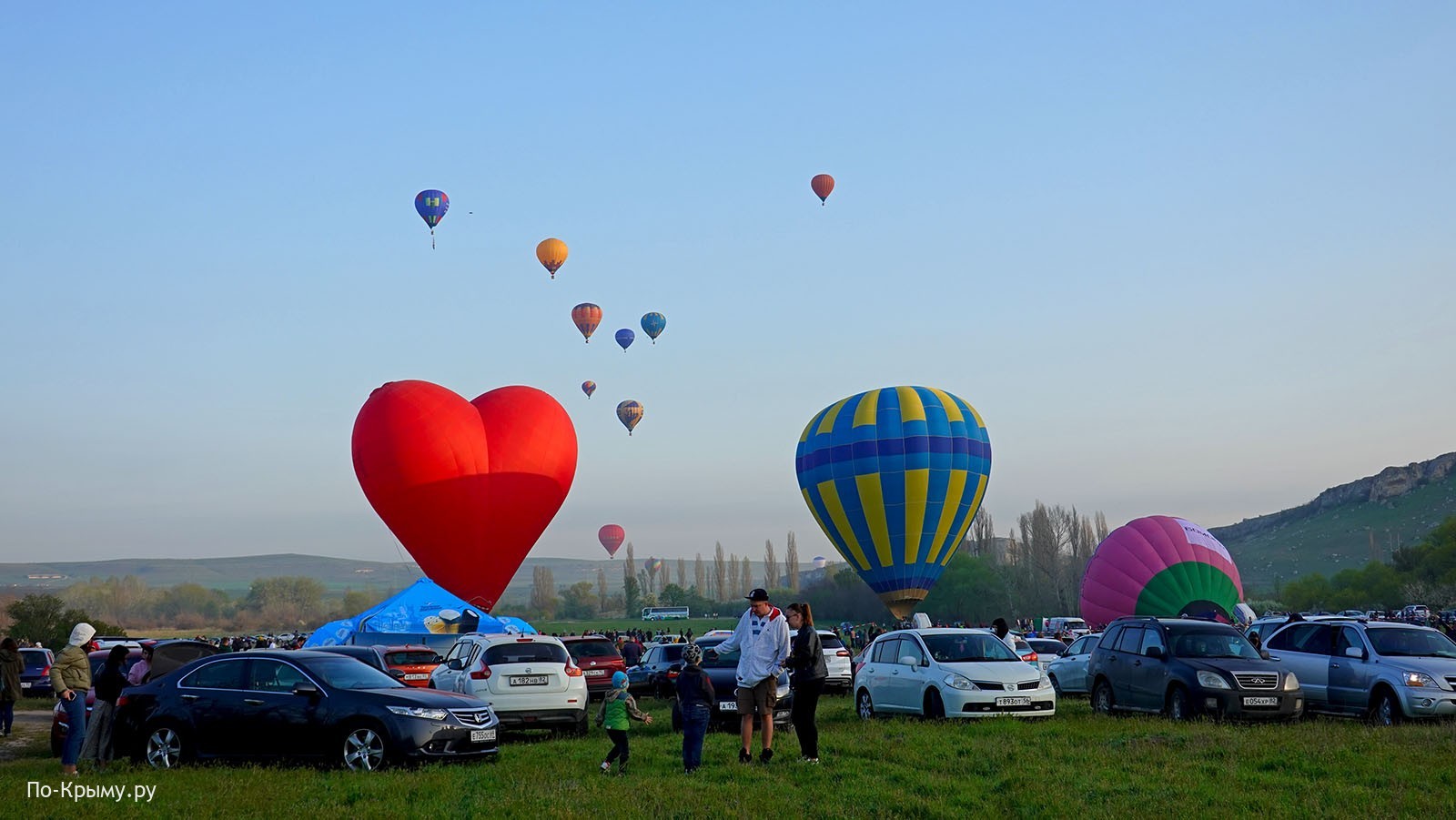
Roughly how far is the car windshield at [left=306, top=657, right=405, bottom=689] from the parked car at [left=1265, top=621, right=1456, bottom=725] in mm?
13399

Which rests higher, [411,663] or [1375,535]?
[1375,535]

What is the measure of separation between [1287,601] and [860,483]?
8728 cm

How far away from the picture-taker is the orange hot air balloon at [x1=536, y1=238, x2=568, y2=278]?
6028 centimetres

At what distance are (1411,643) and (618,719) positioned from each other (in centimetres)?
1229

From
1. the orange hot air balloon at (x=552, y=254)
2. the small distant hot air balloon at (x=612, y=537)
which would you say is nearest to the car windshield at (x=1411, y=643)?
the orange hot air balloon at (x=552, y=254)

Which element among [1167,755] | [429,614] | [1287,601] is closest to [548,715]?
[1167,755]

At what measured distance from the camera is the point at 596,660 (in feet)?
82.9

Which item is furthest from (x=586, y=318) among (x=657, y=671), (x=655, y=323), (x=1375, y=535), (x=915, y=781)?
(x=1375, y=535)

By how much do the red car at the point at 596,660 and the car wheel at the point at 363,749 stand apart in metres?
10.5

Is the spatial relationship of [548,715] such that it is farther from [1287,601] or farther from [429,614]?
[1287,601]

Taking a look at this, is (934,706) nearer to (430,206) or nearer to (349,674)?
(349,674)

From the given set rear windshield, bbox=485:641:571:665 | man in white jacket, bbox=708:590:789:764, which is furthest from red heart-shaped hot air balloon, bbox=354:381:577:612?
man in white jacket, bbox=708:590:789:764

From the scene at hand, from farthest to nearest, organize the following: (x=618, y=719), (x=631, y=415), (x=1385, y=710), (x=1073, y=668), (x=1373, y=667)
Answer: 1. (x=631, y=415)
2. (x=1073, y=668)
3. (x=1373, y=667)
4. (x=1385, y=710)
5. (x=618, y=719)

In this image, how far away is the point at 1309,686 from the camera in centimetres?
1962
